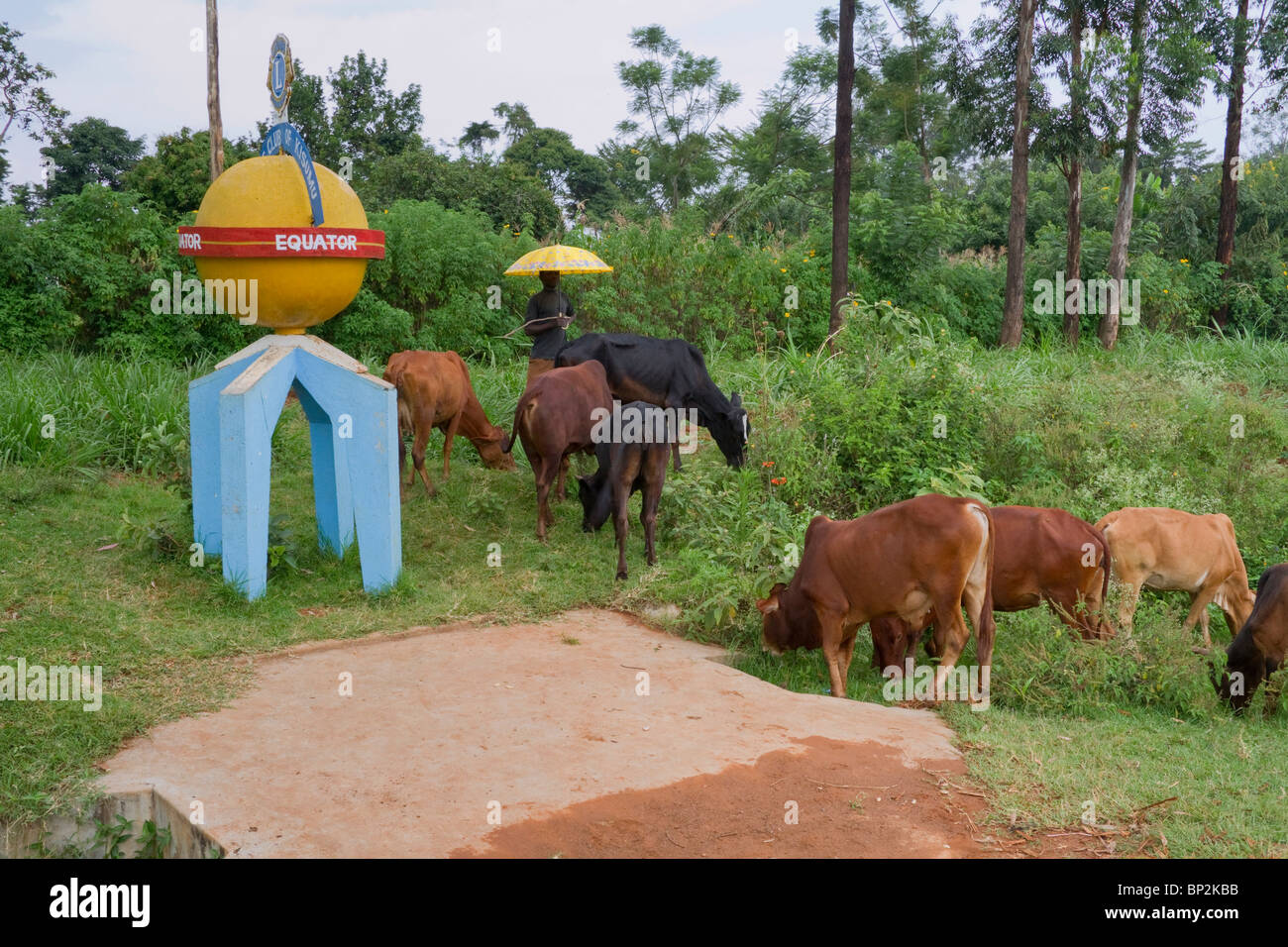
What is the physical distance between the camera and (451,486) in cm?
1005

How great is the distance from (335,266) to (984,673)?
15.3 ft

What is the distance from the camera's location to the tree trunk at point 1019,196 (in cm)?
1766

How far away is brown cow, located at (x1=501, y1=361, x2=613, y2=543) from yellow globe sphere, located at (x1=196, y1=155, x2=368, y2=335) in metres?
2.06

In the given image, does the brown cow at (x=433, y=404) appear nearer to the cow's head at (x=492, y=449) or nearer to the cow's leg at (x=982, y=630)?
the cow's head at (x=492, y=449)

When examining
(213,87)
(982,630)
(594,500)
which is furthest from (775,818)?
(213,87)

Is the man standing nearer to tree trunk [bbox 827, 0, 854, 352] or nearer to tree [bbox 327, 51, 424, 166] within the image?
tree trunk [bbox 827, 0, 854, 352]

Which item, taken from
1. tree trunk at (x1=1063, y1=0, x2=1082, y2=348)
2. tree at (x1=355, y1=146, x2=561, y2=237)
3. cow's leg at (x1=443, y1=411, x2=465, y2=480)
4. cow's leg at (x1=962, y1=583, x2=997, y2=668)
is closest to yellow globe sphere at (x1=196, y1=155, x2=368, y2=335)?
cow's leg at (x1=443, y1=411, x2=465, y2=480)

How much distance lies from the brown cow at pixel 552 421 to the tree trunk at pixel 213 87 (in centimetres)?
906

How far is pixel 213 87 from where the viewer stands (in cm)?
1608

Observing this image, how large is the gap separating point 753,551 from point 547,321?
14.1 feet

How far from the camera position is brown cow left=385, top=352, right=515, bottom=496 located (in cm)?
964

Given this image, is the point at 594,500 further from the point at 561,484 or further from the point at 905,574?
the point at 905,574
